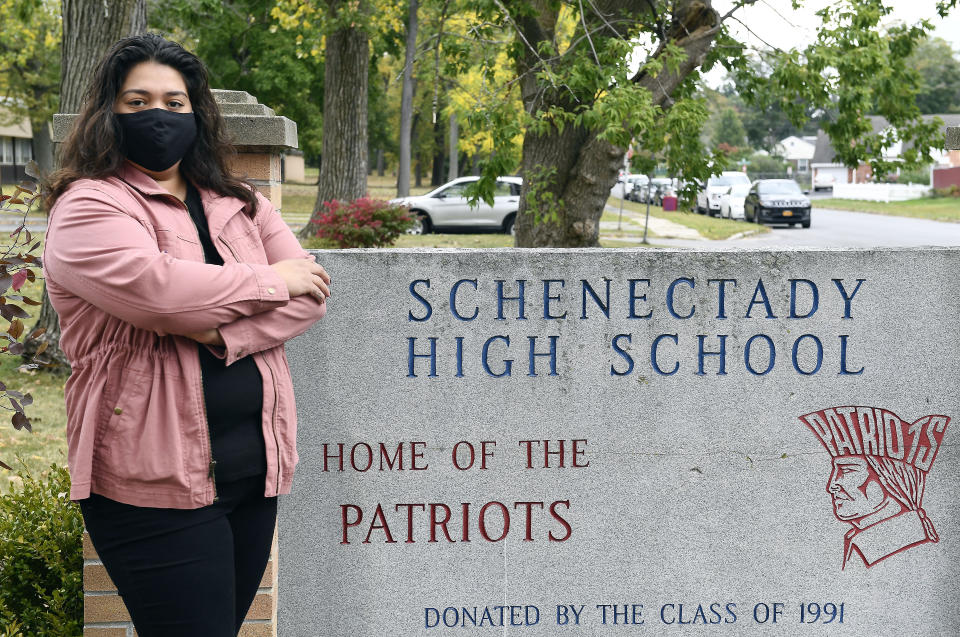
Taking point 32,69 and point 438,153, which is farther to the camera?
point 438,153

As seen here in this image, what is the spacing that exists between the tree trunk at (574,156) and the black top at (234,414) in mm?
6829

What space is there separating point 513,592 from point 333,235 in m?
12.0

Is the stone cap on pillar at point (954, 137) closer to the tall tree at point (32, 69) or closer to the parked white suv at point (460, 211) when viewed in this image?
the parked white suv at point (460, 211)

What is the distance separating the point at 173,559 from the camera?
7.72 ft

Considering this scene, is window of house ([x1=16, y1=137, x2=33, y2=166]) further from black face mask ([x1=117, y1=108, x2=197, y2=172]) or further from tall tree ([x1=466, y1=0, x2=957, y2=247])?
black face mask ([x1=117, y1=108, x2=197, y2=172])

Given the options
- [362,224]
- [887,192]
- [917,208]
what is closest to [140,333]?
[362,224]

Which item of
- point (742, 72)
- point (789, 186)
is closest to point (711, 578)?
point (742, 72)

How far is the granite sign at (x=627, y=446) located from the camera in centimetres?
369

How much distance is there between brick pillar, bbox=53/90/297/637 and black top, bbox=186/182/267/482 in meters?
1.10

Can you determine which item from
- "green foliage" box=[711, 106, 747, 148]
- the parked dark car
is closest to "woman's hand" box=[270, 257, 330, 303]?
the parked dark car

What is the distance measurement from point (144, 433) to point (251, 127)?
4.71ft

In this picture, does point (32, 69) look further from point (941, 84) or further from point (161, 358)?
point (941, 84)

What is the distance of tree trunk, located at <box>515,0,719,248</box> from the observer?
30.7ft

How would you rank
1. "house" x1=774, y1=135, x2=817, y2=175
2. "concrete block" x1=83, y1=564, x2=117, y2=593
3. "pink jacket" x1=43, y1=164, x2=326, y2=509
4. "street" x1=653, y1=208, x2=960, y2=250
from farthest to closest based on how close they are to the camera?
"house" x1=774, y1=135, x2=817, y2=175 → "street" x1=653, y1=208, x2=960, y2=250 → "concrete block" x1=83, y1=564, x2=117, y2=593 → "pink jacket" x1=43, y1=164, x2=326, y2=509
